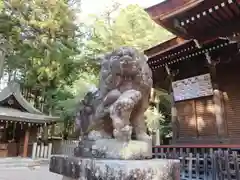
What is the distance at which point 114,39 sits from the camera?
17.1m

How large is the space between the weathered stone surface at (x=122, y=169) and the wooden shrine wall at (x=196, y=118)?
233 inches

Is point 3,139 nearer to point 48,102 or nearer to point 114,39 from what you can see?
point 48,102

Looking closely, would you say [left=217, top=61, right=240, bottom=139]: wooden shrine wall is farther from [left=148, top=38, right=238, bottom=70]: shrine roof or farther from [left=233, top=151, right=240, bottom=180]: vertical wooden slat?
[left=233, top=151, right=240, bottom=180]: vertical wooden slat

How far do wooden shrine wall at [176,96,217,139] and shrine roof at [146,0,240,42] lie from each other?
265cm

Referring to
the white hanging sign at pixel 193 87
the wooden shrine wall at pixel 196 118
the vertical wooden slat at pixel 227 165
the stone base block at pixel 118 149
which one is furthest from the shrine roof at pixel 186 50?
the stone base block at pixel 118 149

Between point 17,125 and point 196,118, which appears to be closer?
point 196,118

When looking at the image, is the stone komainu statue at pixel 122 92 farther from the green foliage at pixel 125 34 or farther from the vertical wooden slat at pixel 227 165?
the green foliage at pixel 125 34

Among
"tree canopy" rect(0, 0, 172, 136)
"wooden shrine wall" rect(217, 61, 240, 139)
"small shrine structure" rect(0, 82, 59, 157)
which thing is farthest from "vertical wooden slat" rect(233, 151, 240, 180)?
"tree canopy" rect(0, 0, 172, 136)

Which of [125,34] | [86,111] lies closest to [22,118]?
[125,34]

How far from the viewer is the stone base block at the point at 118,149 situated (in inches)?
76.0

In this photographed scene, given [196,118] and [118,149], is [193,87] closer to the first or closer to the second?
[196,118]

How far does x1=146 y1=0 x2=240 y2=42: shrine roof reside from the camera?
4539 millimetres

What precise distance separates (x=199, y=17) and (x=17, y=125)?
15.9 m

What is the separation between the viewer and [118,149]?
195 cm
